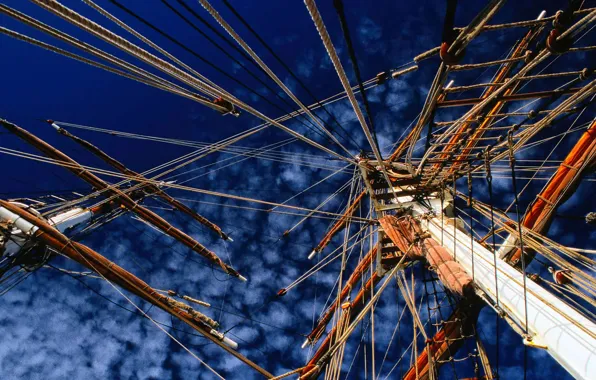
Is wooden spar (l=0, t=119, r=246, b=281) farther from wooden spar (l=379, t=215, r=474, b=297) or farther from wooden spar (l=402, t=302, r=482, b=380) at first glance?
wooden spar (l=402, t=302, r=482, b=380)

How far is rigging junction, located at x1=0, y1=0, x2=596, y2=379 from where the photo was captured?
2.44m

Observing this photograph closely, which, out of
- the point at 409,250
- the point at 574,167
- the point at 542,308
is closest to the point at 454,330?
the point at 409,250

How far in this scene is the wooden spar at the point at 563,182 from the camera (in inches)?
236

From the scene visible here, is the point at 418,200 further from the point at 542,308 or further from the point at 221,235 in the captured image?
the point at 221,235

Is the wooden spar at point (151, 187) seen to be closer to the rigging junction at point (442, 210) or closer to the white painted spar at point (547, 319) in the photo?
the rigging junction at point (442, 210)

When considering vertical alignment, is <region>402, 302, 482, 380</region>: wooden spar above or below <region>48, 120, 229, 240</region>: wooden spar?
above

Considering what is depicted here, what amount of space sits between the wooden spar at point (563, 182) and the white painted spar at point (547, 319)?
137 inches

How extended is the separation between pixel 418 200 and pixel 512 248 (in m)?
2.43

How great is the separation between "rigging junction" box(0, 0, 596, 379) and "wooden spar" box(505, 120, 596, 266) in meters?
0.02

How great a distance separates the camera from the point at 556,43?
234 cm

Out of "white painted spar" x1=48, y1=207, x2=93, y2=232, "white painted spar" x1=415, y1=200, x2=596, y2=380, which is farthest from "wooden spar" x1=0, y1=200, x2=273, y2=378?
"white painted spar" x1=415, y1=200, x2=596, y2=380

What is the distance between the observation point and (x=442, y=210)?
5926mm

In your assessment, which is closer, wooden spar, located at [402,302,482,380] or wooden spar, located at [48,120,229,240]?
wooden spar, located at [402,302,482,380]

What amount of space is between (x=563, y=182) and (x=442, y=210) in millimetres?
2838
